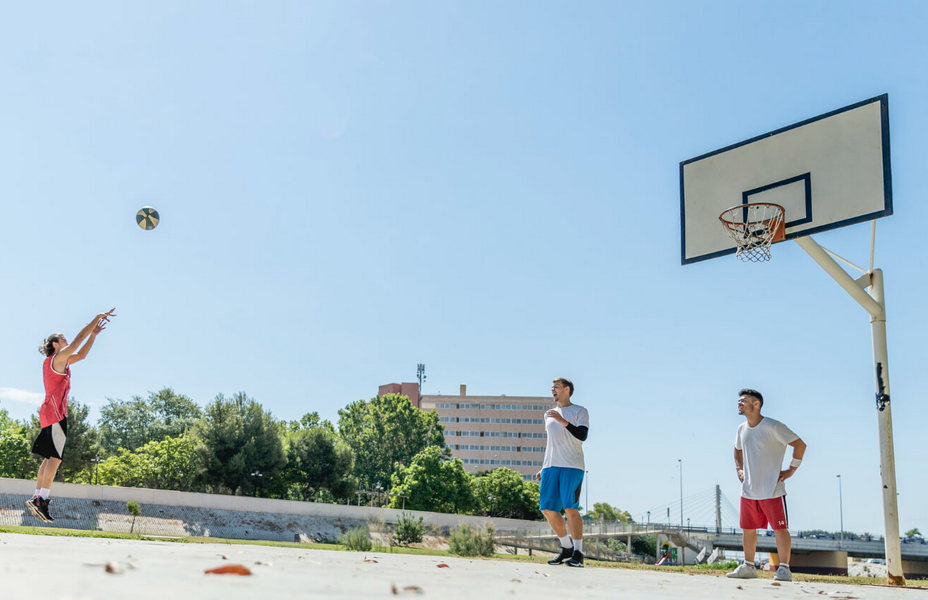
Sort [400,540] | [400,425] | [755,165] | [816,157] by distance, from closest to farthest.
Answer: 1. [816,157]
2. [755,165]
3. [400,540]
4. [400,425]

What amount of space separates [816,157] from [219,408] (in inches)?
1847

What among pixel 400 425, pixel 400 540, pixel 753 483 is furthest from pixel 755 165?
pixel 400 425

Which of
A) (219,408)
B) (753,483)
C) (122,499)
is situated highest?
(219,408)

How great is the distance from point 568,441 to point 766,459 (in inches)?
84.6

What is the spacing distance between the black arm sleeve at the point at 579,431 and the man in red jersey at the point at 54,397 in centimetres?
549

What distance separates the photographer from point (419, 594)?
2.86m

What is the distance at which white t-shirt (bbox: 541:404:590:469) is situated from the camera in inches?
331

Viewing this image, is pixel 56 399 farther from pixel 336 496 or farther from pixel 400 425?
pixel 400 425

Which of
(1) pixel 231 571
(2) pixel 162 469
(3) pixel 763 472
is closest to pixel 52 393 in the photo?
(1) pixel 231 571

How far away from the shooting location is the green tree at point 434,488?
6456 centimetres

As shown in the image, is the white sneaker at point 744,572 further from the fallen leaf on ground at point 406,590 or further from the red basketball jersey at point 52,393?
the red basketball jersey at point 52,393

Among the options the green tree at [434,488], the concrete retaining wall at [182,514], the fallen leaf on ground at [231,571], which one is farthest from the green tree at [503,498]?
the fallen leaf on ground at [231,571]

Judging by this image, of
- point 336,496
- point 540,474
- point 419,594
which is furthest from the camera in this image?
point 336,496

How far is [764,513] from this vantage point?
26.6ft
